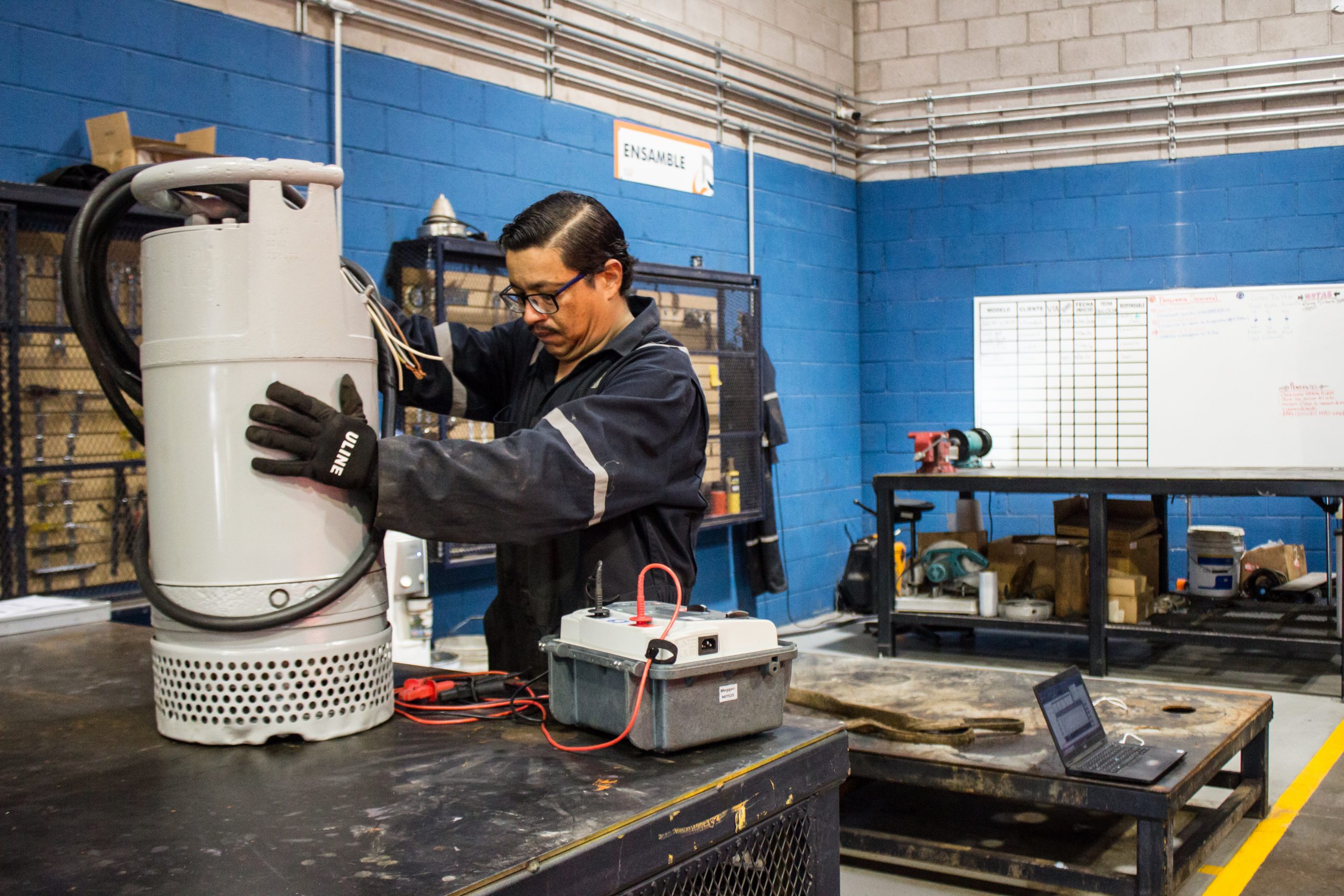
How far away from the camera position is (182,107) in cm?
374

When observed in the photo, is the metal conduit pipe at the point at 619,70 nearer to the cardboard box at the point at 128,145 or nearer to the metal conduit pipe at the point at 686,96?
the metal conduit pipe at the point at 686,96

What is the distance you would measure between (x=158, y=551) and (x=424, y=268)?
9.85 feet

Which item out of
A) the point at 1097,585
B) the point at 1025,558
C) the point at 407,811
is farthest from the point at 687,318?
the point at 407,811

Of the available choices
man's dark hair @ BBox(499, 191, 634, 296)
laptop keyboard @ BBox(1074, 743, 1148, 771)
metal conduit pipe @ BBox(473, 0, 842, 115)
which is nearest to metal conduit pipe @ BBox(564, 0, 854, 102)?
metal conduit pipe @ BBox(473, 0, 842, 115)

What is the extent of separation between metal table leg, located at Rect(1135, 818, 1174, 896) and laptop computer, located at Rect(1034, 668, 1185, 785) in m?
0.09

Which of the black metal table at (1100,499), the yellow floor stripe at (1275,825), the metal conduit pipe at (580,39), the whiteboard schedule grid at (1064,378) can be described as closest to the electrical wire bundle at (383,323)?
the yellow floor stripe at (1275,825)

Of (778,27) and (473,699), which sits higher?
(778,27)

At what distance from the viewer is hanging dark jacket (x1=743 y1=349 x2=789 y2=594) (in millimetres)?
5969

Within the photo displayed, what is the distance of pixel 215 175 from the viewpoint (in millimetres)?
1345

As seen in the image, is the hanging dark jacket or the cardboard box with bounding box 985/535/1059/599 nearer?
Result: the cardboard box with bounding box 985/535/1059/599

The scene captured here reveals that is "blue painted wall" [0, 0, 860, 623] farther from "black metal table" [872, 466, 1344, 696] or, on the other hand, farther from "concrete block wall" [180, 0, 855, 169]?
"black metal table" [872, 466, 1344, 696]

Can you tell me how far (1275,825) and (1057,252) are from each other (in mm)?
4339

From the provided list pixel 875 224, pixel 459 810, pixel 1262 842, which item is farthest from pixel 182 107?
pixel 875 224

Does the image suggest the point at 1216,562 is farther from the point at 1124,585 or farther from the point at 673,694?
the point at 673,694
